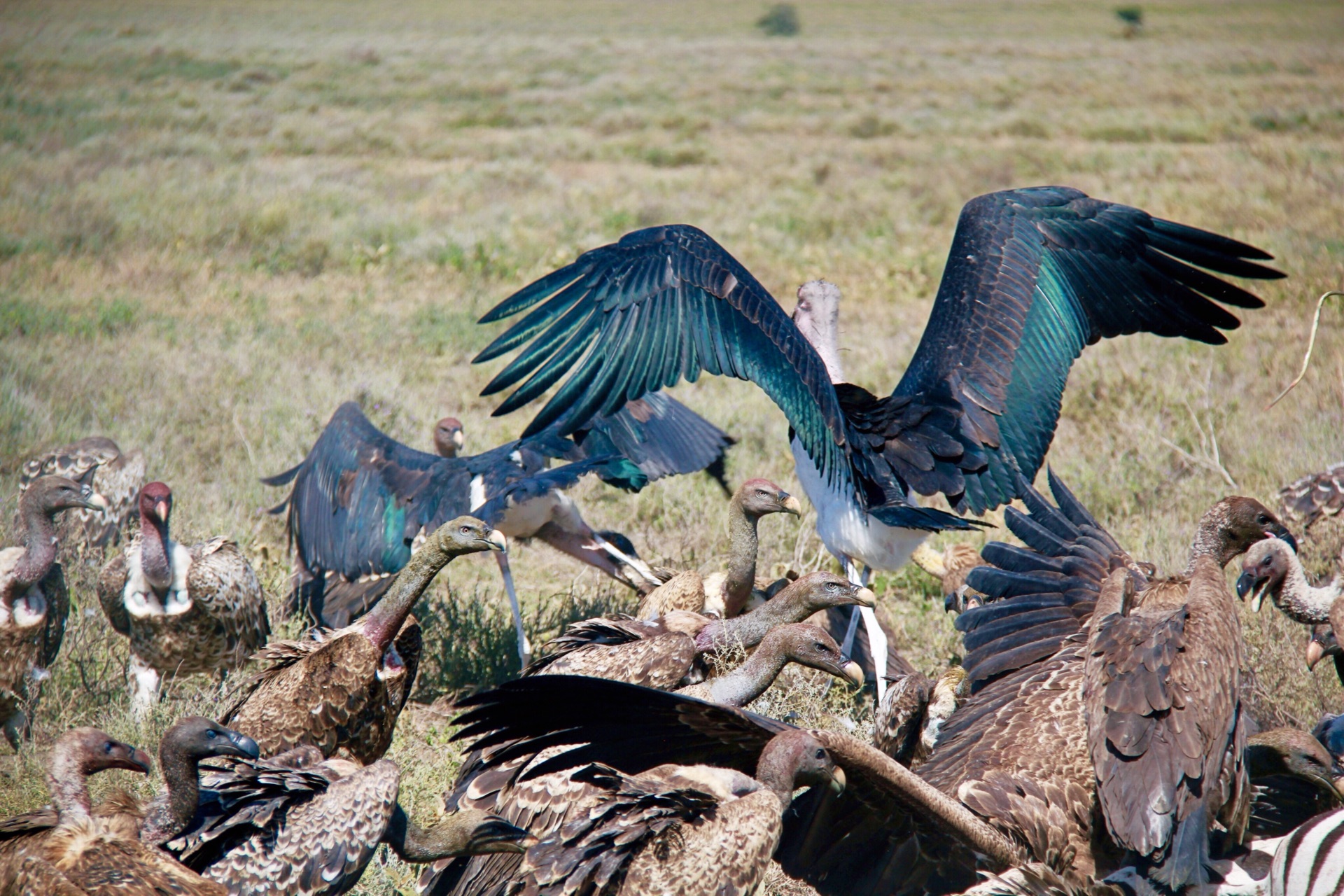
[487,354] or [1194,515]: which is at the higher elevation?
[487,354]

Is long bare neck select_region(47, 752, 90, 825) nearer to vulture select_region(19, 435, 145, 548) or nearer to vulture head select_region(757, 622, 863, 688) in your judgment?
vulture head select_region(757, 622, 863, 688)

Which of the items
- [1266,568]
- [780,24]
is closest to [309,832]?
[1266,568]

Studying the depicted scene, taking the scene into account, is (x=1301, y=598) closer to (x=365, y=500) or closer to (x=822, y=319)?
(x=822, y=319)

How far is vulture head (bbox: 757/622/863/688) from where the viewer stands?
→ 4.35 meters

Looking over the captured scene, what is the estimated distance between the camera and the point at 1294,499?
6023 mm

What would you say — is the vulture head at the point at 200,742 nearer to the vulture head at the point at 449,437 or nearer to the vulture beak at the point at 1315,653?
the vulture head at the point at 449,437

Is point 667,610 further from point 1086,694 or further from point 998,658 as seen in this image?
point 1086,694

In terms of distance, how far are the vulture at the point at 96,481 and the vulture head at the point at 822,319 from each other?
345 cm

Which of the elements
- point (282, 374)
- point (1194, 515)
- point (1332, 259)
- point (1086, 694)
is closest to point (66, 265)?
point (282, 374)

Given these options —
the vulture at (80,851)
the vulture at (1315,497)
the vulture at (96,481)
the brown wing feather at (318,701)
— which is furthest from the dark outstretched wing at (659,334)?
the vulture at (96,481)

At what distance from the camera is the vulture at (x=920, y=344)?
4.68 metres

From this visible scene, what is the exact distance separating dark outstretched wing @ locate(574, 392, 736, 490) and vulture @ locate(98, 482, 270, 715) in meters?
1.73

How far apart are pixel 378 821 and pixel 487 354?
1.79m

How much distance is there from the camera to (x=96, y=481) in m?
6.32
